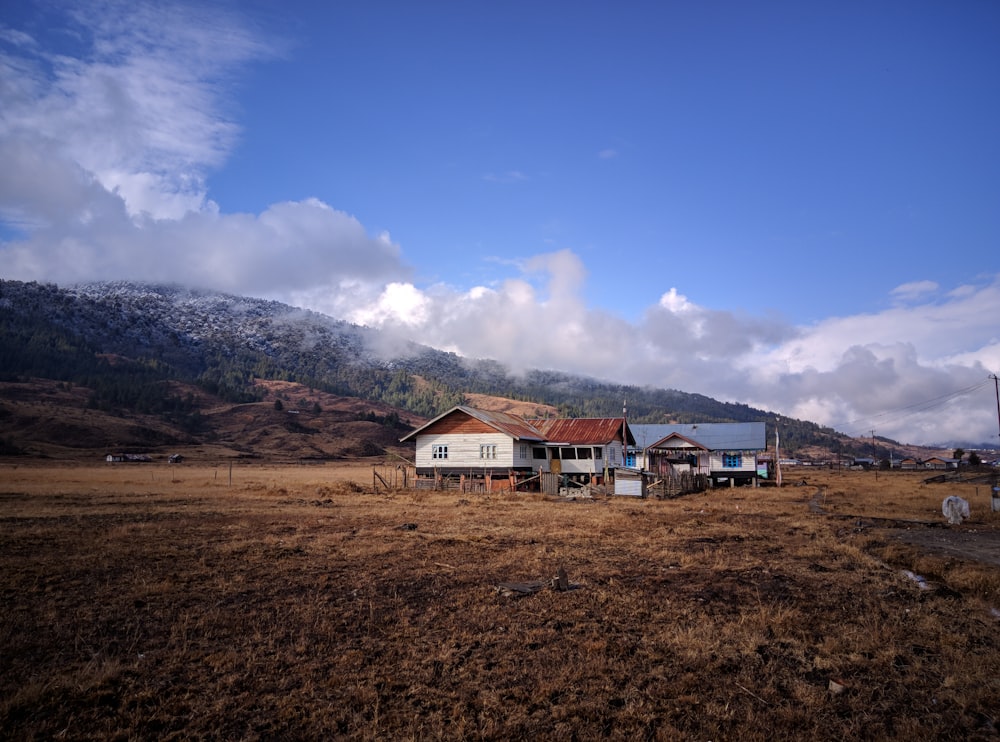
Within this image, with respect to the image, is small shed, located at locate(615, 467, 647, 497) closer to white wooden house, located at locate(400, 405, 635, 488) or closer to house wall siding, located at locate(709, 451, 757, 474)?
white wooden house, located at locate(400, 405, 635, 488)

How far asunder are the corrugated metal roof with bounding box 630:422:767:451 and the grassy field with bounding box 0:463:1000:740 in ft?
124

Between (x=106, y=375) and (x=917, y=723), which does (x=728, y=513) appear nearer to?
(x=917, y=723)

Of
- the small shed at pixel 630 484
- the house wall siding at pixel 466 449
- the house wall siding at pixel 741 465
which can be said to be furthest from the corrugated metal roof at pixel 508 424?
the house wall siding at pixel 741 465

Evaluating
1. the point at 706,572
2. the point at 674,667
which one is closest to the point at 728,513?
the point at 706,572

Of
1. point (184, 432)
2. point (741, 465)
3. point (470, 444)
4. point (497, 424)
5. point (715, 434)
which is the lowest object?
point (741, 465)

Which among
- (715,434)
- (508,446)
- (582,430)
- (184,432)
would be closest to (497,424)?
(508,446)

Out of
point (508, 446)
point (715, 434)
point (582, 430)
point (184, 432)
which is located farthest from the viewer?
point (184, 432)

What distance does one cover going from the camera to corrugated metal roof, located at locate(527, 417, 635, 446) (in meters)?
47.4

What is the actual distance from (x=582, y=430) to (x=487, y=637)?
4003 cm

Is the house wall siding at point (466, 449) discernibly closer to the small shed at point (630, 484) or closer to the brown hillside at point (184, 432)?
the small shed at point (630, 484)

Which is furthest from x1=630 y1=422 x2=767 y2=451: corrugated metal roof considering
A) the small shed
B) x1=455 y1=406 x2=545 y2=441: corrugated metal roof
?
the small shed

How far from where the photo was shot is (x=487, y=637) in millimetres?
9727

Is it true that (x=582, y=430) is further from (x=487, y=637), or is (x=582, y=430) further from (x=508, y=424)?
(x=487, y=637)

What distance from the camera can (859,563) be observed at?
1620 centimetres
